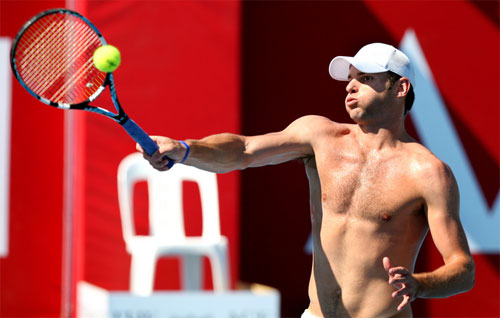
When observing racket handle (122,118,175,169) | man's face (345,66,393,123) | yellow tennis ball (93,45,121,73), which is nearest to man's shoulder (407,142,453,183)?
man's face (345,66,393,123)

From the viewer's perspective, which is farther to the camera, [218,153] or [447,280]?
[218,153]

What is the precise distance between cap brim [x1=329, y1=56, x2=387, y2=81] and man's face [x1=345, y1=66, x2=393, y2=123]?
0.05 meters

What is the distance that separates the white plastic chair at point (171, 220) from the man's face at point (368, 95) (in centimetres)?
254

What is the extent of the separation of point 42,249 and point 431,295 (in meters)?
4.48

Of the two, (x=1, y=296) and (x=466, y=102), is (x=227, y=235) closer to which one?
(x=1, y=296)

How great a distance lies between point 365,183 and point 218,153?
64 centimetres

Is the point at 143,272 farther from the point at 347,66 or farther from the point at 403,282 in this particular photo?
the point at 403,282

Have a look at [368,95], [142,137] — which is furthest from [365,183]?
[142,137]

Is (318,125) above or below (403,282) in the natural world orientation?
above

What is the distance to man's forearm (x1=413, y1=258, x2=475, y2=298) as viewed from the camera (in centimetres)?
311

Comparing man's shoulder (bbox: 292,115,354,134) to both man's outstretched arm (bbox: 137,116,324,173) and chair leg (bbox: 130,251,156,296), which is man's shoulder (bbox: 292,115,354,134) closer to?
man's outstretched arm (bbox: 137,116,324,173)

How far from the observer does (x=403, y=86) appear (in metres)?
3.72

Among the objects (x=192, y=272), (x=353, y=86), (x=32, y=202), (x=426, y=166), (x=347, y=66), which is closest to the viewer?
(x=426, y=166)

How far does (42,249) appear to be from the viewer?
6984 millimetres
